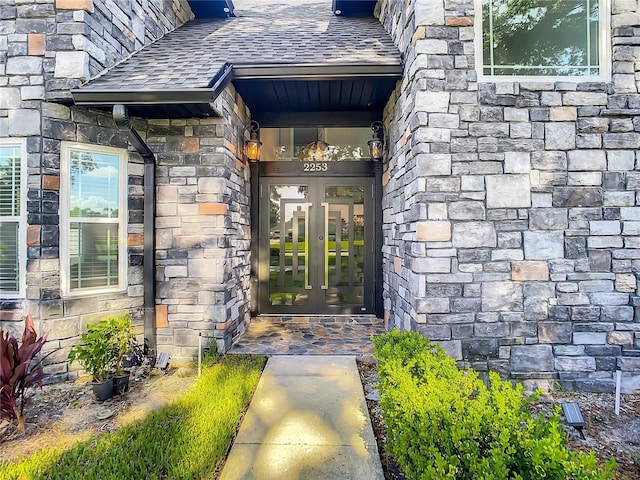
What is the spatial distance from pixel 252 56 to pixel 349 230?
264 cm

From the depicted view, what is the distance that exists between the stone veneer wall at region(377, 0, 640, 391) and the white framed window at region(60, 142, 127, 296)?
3164 millimetres

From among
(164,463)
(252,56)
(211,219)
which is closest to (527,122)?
(252,56)

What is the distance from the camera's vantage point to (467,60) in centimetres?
295

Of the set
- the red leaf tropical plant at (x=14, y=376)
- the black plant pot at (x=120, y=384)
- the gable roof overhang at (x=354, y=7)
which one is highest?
the gable roof overhang at (x=354, y=7)

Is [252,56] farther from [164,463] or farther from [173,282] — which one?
[164,463]

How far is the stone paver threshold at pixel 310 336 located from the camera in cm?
375

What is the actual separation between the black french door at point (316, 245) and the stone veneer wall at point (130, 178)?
0.67 meters

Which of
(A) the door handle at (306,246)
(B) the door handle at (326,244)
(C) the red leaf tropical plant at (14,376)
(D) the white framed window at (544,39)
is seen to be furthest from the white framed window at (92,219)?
(D) the white framed window at (544,39)

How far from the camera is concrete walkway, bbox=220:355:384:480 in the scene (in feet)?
6.36

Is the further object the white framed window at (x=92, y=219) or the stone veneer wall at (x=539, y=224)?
the white framed window at (x=92, y=219)

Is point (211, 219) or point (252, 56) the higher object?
point (252, 56)

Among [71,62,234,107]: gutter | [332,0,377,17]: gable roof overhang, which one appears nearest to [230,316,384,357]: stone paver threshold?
[71,62,234,107]: gutter

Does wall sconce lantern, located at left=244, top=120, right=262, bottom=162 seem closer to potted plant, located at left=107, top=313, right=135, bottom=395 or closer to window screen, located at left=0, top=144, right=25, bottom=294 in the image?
window screen, located at left=0, top=144, right=25, bottom=294

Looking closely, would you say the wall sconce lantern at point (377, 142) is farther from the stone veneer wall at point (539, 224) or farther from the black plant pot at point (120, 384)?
the black plant pot at point (120, 384)
